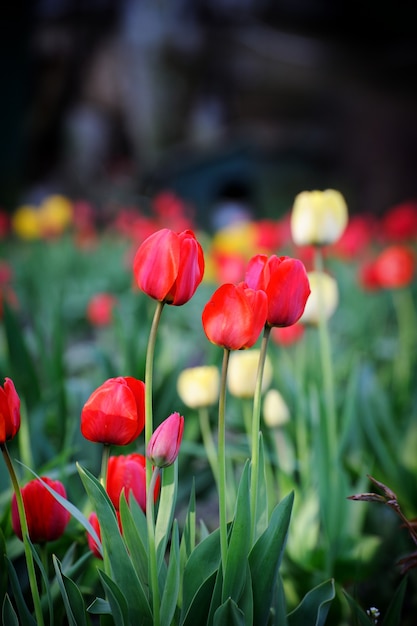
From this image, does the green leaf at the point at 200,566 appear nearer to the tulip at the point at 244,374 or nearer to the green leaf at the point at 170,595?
the green leaf at the point at 170,595

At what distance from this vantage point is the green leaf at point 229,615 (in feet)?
1.57

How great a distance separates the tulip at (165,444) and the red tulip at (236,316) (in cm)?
7

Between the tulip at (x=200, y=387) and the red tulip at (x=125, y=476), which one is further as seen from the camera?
the tulip at (x=200, y=387)

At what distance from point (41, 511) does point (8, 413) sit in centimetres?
11

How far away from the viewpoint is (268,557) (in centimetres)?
53

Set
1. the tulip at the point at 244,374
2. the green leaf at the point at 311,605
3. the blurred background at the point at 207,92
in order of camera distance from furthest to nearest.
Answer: the blurred background at the point at 207,92, the tulip at the point at 244,374, the green leaf at the point at 311,605

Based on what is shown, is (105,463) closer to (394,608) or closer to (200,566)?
(200,566)

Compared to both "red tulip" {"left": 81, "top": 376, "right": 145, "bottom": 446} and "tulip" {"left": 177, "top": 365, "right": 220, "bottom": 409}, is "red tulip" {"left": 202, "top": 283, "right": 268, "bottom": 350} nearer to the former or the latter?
"red tulip" {"left": 81, "top": 376, "right": 145, "bottom": 446}

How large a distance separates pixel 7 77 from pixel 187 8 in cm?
276

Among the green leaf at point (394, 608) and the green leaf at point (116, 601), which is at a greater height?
the green leaf at point (116, 601)

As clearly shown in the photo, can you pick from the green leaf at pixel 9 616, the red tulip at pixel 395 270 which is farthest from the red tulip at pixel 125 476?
the red tulip at pixel 395 270

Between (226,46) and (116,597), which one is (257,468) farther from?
(226,46)

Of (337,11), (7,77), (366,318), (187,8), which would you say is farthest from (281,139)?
(366,318)

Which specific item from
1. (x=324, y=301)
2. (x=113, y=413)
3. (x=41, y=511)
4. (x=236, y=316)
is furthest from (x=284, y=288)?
(x=324, y=301)
